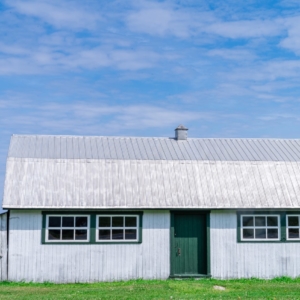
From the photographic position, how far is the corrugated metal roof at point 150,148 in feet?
76.7

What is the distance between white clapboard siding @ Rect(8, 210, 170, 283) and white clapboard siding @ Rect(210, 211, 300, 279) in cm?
179

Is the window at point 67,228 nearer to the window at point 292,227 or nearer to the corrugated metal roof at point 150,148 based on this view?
the corrugated metal roof at point 150,148

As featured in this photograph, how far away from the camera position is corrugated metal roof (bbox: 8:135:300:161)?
23.4m

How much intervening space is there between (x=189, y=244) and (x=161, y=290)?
340 centimetres

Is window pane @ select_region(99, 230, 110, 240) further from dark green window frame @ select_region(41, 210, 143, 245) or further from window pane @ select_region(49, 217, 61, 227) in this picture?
window pane @ select_region(49, 217, 61, 227)

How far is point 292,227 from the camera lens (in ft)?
72.4

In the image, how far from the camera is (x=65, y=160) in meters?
22.6

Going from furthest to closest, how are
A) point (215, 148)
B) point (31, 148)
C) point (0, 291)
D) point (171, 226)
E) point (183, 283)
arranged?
point (215, 148), point (31, 148), point (171, 226), point (183, 283), point (0, 291)

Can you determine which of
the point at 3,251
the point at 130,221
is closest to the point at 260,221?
the point at 130,221

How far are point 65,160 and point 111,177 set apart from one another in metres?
1.89

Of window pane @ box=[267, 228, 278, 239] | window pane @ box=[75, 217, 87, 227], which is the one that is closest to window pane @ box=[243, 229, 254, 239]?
window pane @ box=[267, 228, 278, 239]

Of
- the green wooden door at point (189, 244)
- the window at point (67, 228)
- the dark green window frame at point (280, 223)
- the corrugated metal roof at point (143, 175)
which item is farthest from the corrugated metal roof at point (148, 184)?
the green wooden door at point (189, 244)

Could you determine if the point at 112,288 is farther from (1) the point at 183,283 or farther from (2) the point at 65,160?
(2) the point at 65,160

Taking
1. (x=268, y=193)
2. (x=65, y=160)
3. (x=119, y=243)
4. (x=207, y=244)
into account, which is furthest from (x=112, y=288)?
(x=268, y=193)
